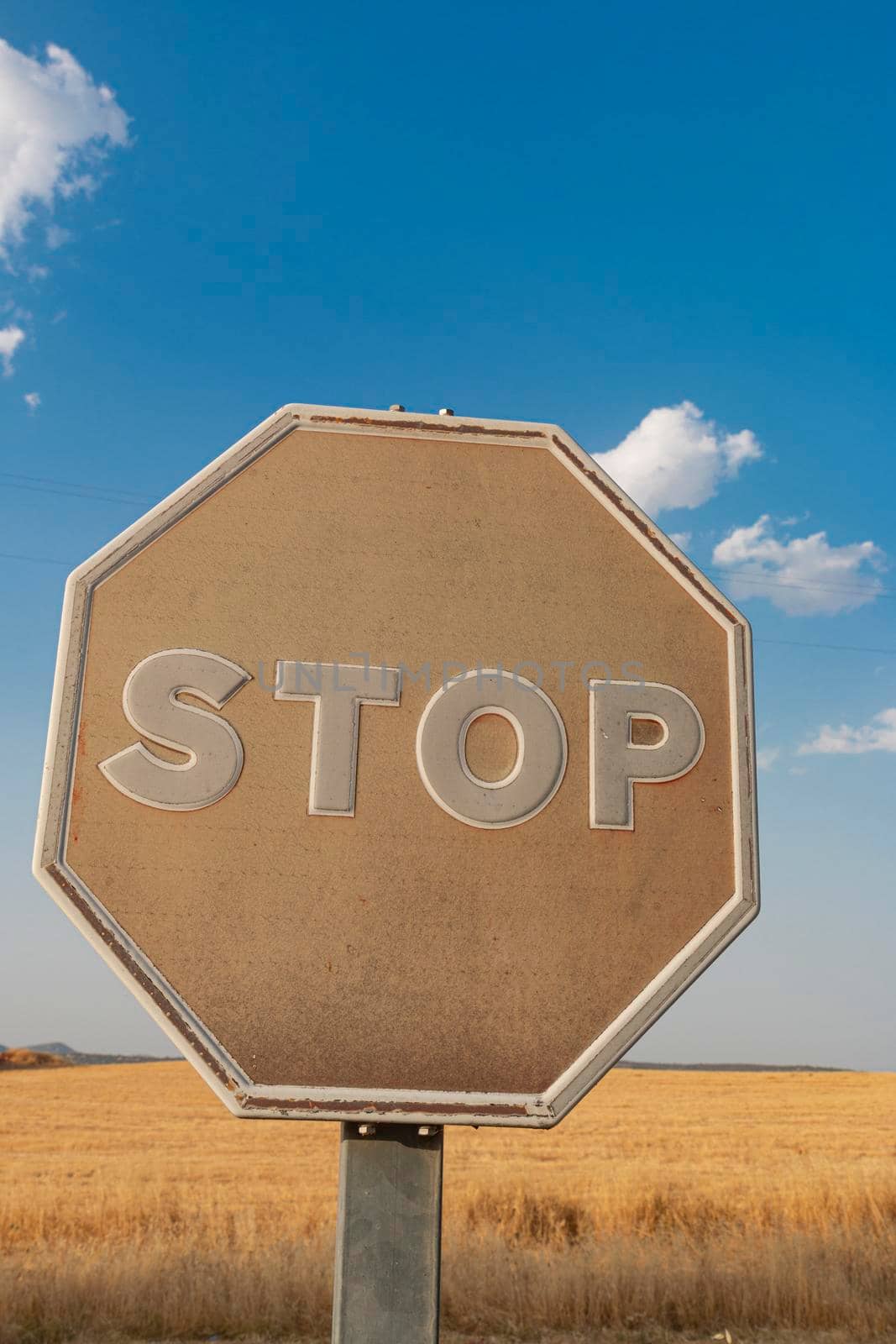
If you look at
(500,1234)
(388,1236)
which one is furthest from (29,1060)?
(388,1236)

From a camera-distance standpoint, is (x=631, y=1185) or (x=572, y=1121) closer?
(x=631, y=1185)

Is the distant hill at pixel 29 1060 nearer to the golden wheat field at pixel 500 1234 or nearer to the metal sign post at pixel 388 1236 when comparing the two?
the golden wheat field at pixel 500 1234

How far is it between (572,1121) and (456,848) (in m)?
23.1

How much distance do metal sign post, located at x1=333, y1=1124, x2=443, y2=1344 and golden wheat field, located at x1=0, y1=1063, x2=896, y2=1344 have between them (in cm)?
457

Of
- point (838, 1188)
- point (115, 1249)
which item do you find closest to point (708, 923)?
point (115, 1249)

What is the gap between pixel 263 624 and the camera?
3.00 meters

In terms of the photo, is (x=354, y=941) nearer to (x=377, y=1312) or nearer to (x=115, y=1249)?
(x=377, y=1312)

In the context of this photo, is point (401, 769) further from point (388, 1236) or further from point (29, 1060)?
point (29, 1060)

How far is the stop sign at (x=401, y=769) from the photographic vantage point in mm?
2715

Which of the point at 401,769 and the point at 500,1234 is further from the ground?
the point at 401,769

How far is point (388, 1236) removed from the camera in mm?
2713

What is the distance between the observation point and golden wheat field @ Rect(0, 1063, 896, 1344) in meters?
6.78

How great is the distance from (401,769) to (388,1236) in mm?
1222

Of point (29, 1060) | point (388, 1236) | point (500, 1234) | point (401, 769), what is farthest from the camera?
point (29, 1060)
